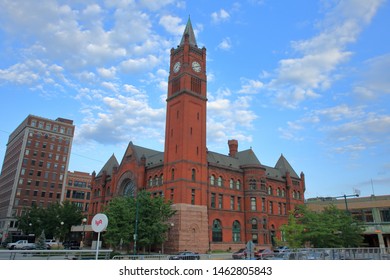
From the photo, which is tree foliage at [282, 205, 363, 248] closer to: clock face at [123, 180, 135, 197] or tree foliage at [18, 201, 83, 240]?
clock face at [123, 180, 135, 197]

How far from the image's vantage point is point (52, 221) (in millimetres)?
71750

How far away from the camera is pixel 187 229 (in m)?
52.4

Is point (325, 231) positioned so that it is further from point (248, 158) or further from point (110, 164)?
point (110, 164)

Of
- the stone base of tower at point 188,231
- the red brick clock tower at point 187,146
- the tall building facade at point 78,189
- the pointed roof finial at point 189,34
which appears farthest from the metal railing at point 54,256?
the tall building facade at point 78,189

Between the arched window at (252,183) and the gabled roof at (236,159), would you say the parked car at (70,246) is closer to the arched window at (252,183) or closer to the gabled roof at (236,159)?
the gabled roof at (236,159)

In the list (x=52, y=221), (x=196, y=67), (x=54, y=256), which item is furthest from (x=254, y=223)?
(x=54, y=256)

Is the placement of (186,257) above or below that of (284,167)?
below

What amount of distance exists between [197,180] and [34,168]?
67282 millimetres

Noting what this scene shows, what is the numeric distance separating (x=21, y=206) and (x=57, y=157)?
18780 mm

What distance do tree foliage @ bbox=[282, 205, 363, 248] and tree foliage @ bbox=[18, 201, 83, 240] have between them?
175 feet

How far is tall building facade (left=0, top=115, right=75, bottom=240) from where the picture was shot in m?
96.2

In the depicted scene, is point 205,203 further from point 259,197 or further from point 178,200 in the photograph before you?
point 259,197
